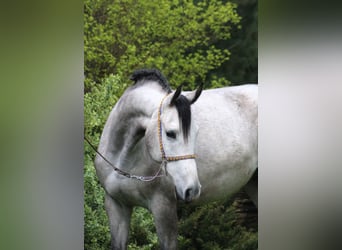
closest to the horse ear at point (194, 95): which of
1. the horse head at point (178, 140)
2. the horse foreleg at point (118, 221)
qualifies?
the horse head at point (178, 140)

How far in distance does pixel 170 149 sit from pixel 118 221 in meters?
0.78

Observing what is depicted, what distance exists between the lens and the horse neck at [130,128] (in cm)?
416

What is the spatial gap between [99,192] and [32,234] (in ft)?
1.82

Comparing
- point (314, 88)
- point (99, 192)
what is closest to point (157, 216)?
point (99, 192)

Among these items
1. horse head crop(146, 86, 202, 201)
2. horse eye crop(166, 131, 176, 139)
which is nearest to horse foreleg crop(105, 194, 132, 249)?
horse head crop(146, 86, 202, 201)

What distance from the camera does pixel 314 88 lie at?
14.2ft

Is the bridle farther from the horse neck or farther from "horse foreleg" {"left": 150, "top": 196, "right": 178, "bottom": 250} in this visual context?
"horse foreleg" {"left": 150, "top": 196, "right": 178, "bottom": 250}

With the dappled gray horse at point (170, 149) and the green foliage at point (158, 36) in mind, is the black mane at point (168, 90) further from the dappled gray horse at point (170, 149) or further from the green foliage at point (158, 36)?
the green foliage at point (158, 36)

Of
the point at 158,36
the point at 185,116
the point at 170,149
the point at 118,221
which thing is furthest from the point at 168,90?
the point at 118,221

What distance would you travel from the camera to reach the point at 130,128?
13.8 ft

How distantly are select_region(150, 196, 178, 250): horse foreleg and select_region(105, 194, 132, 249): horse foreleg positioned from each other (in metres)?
0.23

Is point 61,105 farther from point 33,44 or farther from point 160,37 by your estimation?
point 160,37

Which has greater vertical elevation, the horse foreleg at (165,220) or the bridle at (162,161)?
the bridle at (162,161)

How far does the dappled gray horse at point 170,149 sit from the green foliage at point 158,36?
19 centimetres
